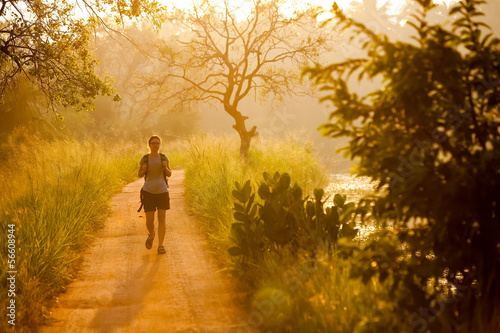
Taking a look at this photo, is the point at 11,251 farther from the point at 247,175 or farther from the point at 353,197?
the point at 353,197

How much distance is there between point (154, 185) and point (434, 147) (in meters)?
4.93

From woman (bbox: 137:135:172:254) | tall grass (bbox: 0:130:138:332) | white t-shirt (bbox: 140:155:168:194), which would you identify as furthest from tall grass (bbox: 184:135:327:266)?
tall grass (bbox: 0:130:138:332)

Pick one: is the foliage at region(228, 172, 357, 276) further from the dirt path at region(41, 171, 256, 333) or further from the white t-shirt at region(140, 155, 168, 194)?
the white t-shirt at region(140, 155, 168, 194)

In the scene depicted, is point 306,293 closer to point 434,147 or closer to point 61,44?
point 434,147

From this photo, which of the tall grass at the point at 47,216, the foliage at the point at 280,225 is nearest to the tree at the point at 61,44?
the tall grass at the point at 47,216

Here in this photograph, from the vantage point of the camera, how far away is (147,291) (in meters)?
5.50

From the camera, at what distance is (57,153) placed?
40.4 feet

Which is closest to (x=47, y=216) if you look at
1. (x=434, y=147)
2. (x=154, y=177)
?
(x=154, y=177)

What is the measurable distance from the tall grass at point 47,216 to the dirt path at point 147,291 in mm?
224

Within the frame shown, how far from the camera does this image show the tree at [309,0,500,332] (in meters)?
2.76

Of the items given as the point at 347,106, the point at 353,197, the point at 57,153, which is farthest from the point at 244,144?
the point at 347,106

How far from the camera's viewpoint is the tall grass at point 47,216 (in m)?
4.92

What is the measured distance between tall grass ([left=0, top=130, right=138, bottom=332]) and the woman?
1.11 metres

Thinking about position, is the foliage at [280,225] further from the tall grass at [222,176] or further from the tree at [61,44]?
the tree at [61,44]
